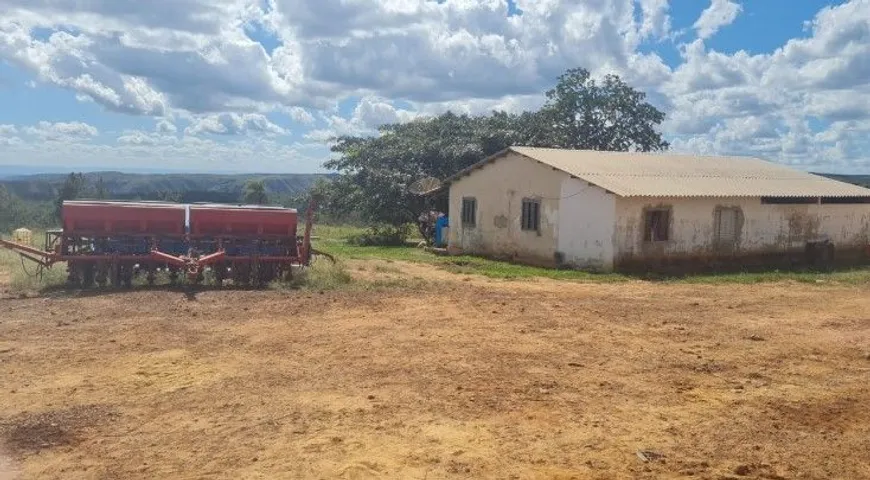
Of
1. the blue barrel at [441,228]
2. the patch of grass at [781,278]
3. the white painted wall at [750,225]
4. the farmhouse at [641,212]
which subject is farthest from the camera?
the blue barrel at [441,228]

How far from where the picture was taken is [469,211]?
2516 centimetres

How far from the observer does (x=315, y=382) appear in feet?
26.4

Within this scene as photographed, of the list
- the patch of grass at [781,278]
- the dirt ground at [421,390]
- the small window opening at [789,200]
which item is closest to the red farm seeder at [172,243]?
the dirt ground at [421,390]

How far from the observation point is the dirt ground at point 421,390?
5945mm

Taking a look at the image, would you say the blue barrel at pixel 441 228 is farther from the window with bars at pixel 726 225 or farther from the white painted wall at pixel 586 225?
the window with bars at pixel 726 225

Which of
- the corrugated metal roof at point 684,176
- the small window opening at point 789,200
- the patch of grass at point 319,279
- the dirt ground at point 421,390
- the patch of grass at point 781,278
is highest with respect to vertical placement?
the corrugated metal roof at point 684,176

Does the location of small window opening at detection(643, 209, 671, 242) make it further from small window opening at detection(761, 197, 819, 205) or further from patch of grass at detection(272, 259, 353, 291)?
patch of grass at detection(272, 259, 353, 291)

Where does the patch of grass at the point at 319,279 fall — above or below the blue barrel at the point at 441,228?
below

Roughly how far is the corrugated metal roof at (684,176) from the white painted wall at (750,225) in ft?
1.23

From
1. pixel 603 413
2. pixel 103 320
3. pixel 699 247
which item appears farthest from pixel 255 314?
pixel 699 247

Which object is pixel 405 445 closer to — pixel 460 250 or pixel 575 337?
pixel 575 337

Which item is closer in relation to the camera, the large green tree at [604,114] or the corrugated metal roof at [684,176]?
the corrugated metal roof at [684,176]

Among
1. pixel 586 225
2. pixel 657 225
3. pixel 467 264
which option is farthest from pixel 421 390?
pixel 657 225

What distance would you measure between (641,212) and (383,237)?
12.9 meters
